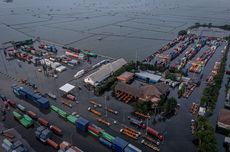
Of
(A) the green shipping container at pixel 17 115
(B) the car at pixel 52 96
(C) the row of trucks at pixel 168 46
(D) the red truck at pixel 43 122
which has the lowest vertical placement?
(D) the red truck at pixel 43 122

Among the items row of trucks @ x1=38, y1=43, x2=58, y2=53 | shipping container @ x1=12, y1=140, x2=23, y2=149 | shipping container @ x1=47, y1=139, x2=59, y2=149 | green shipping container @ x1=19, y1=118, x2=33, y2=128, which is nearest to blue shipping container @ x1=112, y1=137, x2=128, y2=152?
shipping container @ x1=47, y1=139, x2=59, y2=149

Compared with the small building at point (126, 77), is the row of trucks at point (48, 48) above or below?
above

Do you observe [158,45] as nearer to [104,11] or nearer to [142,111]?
[142,111]

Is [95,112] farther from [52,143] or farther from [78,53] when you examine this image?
[78,53]

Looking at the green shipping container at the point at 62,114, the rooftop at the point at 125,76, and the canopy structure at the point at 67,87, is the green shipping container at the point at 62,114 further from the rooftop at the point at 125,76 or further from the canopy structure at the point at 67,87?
the rooftop at the point at 125,76

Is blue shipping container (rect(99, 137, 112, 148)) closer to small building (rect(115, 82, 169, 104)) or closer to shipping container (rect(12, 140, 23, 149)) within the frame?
small building (rect(115, 82, 169, 104))

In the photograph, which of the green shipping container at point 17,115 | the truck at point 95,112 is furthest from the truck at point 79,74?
the green shipping container at point 17,115

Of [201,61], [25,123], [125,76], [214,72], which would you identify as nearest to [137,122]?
[125,76]
